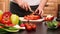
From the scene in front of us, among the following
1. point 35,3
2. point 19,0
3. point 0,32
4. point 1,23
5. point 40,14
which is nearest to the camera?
point 0,32

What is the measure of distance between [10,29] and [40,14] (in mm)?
814

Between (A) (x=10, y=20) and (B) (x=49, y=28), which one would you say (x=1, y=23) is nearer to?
(A) (x=10, y=20)

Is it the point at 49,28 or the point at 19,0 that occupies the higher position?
the point at 19,0

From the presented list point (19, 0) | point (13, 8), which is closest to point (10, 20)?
point (19, 0)

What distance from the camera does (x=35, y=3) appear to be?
2432mm

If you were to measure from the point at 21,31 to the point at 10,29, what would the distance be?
0.08m

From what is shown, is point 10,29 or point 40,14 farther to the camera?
point 40,14

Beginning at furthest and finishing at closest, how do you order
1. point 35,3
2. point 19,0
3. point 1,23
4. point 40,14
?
1. point 35,3
2. point 19,0
3. point 40,14
4. point 1,23

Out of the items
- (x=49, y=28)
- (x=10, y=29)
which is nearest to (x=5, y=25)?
(x=10, y=29)

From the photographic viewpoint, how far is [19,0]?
222 cm

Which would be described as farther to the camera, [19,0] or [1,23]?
[19,0]

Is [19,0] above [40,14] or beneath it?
above

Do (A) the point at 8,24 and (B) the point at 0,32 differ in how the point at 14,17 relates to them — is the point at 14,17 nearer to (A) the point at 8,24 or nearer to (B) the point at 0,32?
(A) the point at 8,24

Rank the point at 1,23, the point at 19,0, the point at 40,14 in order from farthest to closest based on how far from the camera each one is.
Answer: the point at 19,0
the point at 40,14
the point at 1,23
